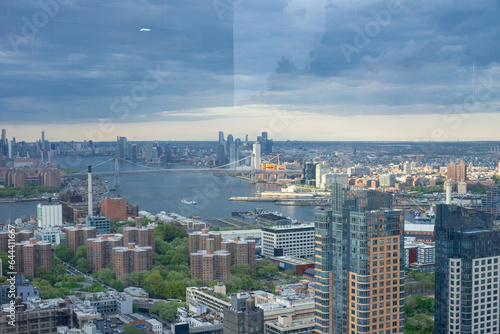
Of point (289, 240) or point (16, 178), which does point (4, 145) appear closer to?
point (16, 178)

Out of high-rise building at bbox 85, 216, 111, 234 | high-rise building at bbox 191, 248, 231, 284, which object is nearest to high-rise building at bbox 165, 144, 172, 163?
high-rise building at bbox 85, 216, 111, 234

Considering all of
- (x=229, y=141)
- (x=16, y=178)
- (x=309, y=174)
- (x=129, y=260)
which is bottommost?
(x=129, y=260)

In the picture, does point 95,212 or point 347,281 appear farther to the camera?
point 95,212

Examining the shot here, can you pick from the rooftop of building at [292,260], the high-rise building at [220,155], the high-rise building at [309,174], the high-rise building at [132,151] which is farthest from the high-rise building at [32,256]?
the high-rise building at [309,174]

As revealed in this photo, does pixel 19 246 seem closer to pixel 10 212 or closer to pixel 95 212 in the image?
pixel 10 212

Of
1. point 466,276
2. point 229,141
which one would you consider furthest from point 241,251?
point 466,276

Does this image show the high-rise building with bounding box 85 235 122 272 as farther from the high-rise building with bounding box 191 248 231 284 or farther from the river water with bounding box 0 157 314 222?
the river water with bounding box 0 157 314 222

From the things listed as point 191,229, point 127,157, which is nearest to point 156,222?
point 191,229
